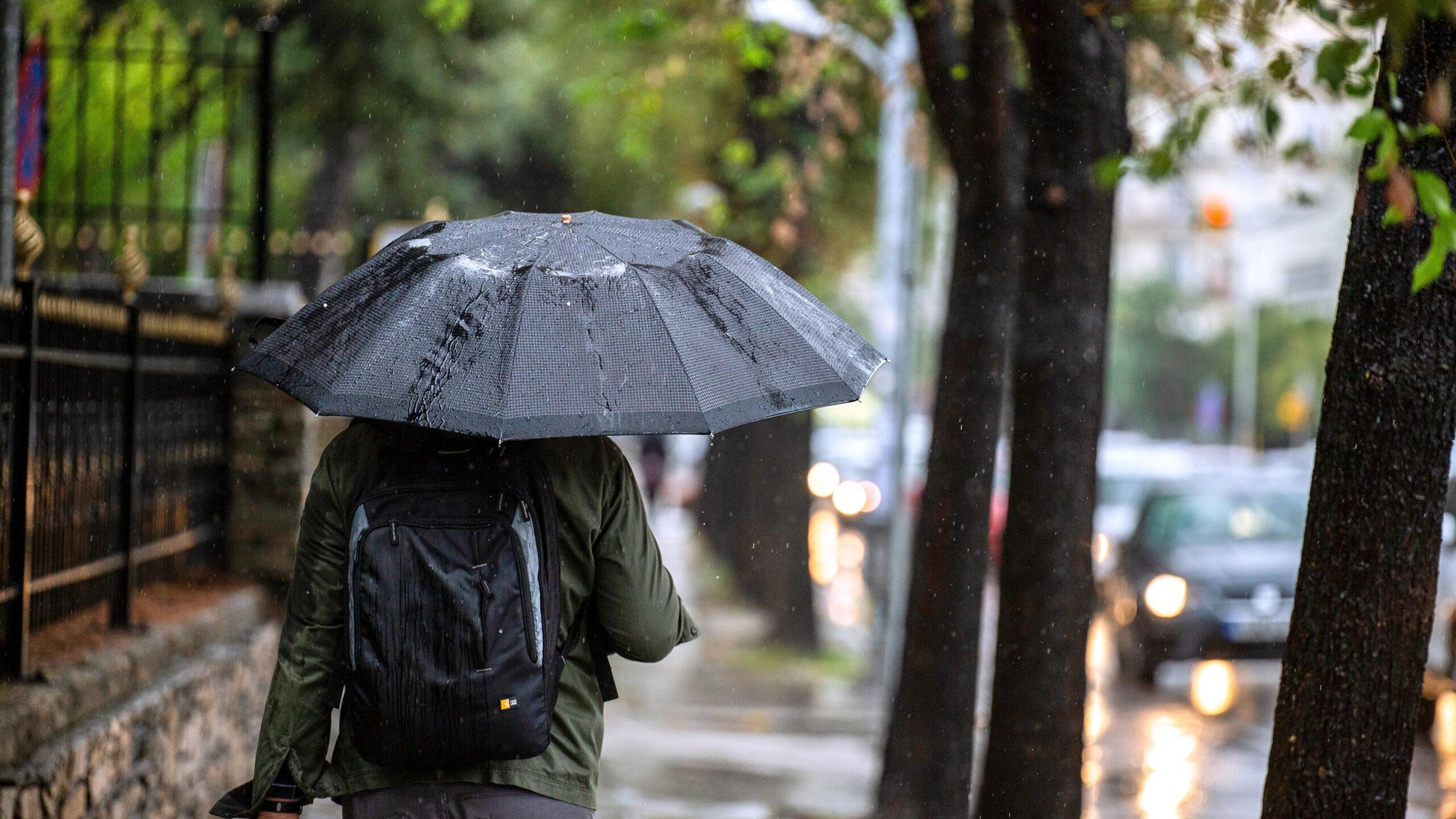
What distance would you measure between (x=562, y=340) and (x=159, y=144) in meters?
6.10

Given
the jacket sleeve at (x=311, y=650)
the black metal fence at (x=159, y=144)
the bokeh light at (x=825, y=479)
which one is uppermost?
the black metal fence at (x=159, y=144)

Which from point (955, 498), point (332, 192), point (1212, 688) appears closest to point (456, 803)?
point (955, 498)

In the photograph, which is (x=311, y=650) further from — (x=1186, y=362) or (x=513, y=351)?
(x=1186, y=362)

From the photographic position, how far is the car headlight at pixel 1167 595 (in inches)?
469

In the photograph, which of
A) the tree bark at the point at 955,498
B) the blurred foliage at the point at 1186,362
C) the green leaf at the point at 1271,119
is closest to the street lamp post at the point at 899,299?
the tree bark at the point at 955,498

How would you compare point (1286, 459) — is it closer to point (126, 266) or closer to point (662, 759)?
point (662, 759)

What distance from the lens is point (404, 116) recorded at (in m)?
17.8

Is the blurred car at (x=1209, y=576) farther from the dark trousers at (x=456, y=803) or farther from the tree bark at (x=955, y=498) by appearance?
the dark trousers at (x=456, y=803)

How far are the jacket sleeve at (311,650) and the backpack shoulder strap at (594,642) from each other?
1.44 feet

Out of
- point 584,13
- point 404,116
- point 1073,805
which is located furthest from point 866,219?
point 1073,805

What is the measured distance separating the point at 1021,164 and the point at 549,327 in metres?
3.66

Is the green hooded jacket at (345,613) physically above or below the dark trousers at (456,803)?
above

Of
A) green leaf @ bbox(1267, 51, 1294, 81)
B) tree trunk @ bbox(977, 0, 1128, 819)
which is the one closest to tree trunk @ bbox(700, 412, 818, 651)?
tree trunk @ bbox(977, 0, 1128, 819)

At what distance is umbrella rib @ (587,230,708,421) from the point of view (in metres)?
2.89
